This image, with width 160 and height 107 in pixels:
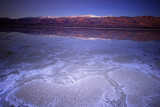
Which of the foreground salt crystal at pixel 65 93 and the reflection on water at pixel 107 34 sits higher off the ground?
the reflection on water at pixel 107 34

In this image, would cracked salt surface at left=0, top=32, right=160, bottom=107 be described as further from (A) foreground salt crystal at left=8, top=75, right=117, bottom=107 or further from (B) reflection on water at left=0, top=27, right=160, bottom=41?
(B) reflection on water at left=0, top=27, right=160, bottom=41

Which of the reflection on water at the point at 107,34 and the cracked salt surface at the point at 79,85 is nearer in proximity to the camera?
the cracked salt surface at the point at 79,85

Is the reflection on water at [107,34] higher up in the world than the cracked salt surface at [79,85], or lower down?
higher up

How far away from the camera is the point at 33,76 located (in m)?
1.47

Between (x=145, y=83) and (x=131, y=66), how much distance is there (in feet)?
1.81

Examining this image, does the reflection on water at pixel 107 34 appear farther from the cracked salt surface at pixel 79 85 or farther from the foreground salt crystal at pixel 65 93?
the foreground salt crystal at pixel 65 93

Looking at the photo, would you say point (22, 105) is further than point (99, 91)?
No

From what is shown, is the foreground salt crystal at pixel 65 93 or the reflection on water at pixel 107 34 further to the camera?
the reflection on water at pixel 107 34

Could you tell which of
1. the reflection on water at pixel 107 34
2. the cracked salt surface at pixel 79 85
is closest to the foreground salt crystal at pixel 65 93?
the cracked salt surface at pixel 79 85

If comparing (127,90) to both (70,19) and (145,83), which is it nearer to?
→ (145,83)

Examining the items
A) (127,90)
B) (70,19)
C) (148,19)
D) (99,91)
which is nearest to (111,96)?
(99,91)

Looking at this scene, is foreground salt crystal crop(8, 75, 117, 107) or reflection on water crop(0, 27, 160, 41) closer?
foreground salt crystal crop(8, 75, 117, 107)

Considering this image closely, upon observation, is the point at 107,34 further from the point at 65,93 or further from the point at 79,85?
the point at 65,93

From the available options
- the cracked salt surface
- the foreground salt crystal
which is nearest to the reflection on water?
the cracked salt surface
